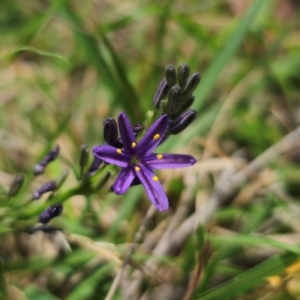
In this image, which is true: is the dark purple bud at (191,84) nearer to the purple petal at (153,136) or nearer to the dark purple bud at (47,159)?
the purple petal at (153,136)

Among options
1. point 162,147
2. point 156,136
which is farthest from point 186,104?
point 162,147

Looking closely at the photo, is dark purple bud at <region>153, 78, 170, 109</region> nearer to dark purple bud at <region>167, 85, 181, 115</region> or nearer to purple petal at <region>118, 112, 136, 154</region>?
dark purple bud at <region>167, 85, 181, 115</region>

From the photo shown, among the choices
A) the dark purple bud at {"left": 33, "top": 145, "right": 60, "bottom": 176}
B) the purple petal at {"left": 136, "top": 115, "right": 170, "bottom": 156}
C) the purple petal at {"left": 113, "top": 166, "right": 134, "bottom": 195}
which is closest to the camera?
the purple petal at {"left": 113, "top": 166, "right": 134, "bottom": 195}

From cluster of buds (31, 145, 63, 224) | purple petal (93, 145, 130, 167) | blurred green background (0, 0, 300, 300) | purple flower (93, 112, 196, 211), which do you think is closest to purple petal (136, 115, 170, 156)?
purple flower (93, 112, 196, 211)

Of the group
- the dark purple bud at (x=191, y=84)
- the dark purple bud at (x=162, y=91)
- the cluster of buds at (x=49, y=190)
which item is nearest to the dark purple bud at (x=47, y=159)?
the cluster of buds at (x=49, y=190)

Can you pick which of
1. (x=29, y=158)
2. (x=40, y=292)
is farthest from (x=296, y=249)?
(x=29, y=158)

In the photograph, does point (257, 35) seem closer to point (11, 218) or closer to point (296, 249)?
point (296, 249)
